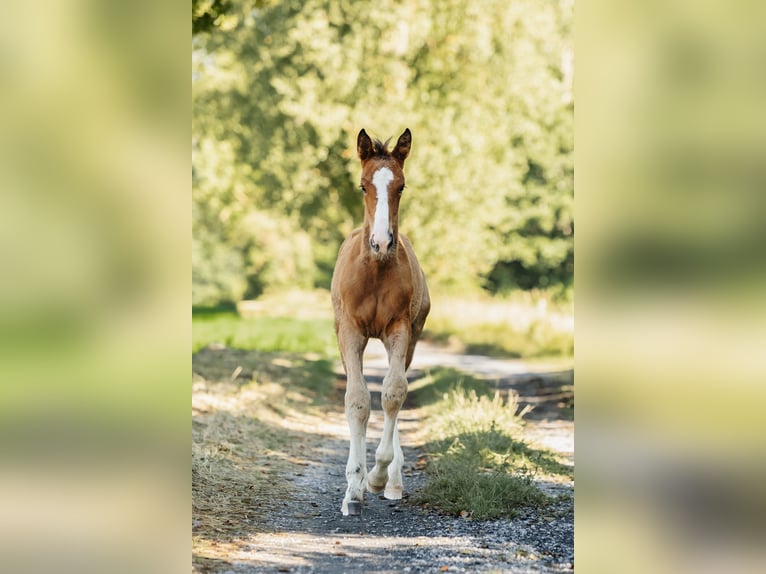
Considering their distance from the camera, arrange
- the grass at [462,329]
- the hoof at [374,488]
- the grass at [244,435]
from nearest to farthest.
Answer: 1. the grass at [244,435]
2. the hoof at [374,488]
3. the grass at [462,329]

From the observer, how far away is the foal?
21.8 ft

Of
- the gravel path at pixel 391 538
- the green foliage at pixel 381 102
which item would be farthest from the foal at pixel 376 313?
the green foliage at pixel 381 102

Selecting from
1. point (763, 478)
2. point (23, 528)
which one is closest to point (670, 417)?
point (763, 478)

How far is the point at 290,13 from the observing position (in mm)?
20500

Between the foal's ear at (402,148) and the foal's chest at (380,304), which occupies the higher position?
the foal's ear at (402,148)

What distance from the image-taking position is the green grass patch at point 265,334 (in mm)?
19250

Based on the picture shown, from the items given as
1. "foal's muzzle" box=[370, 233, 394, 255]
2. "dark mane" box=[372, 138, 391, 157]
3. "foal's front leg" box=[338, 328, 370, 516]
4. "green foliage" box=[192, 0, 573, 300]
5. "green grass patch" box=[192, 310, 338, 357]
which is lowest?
"green grass patch" box=[192, 310, 338, 357]

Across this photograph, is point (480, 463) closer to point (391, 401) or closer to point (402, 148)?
point (391, 401)

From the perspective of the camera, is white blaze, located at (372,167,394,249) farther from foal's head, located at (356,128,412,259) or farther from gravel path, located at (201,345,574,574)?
gravel path, located at (201,345,574,574)

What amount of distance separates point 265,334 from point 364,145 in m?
15.7

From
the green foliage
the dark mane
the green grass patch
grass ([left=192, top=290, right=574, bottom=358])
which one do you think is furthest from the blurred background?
the green foliage

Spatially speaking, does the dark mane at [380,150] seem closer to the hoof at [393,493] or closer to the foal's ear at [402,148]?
the foal's ear at [402,148]

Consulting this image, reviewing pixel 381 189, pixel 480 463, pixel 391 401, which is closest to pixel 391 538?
pixel 391 401

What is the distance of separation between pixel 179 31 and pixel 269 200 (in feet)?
64.4
